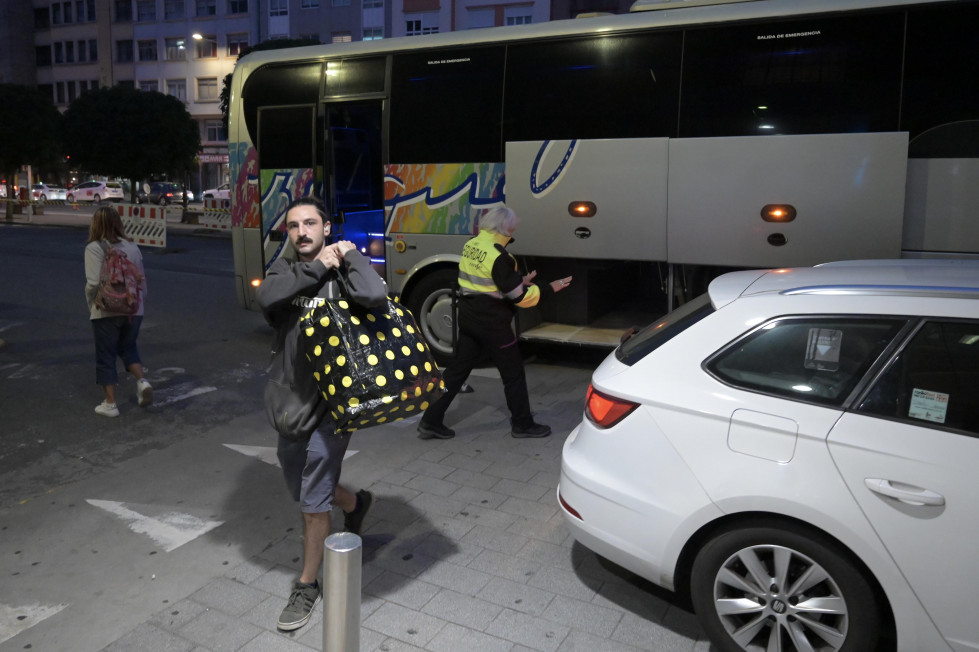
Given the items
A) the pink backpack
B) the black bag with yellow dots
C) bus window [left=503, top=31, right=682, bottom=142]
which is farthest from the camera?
bus window [left=503, top=31, right=682, bottom=142]

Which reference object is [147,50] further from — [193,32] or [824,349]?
[824,349]

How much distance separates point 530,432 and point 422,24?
138 ft

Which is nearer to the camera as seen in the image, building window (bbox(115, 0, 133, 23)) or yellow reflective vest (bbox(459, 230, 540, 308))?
yellow reflective vest (bbox(459, 230, 540, 308))

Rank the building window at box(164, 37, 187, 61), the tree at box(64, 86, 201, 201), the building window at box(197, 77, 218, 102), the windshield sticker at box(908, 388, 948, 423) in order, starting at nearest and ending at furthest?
the windshield sticker at box(908, 388, 948, 423) → the tree at box(64, 86, 201, 201) → the building window at box(197, 77, 218, 102) → the building window at box(164, 37, 187, 61)

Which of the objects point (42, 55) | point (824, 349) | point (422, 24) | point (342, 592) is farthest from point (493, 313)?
point (42, 55)

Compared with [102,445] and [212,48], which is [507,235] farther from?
[212,48]

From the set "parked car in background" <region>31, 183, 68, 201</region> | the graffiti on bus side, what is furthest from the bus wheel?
"parked car in background" <region>31, 183, 68, 201</region>

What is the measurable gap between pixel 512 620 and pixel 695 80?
17.4ft

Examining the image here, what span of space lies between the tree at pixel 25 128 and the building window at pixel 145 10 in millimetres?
29162

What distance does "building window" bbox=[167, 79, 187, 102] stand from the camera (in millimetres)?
59375

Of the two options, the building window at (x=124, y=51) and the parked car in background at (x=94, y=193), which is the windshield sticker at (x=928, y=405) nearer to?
the parked car in background at (x=94, y=193)

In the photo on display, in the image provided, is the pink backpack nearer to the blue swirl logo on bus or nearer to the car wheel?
the blue swirl logo on bus

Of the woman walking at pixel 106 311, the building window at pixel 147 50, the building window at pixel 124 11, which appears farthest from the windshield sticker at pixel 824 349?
the building window at pixel 124 11

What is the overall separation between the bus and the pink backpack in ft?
9.53
